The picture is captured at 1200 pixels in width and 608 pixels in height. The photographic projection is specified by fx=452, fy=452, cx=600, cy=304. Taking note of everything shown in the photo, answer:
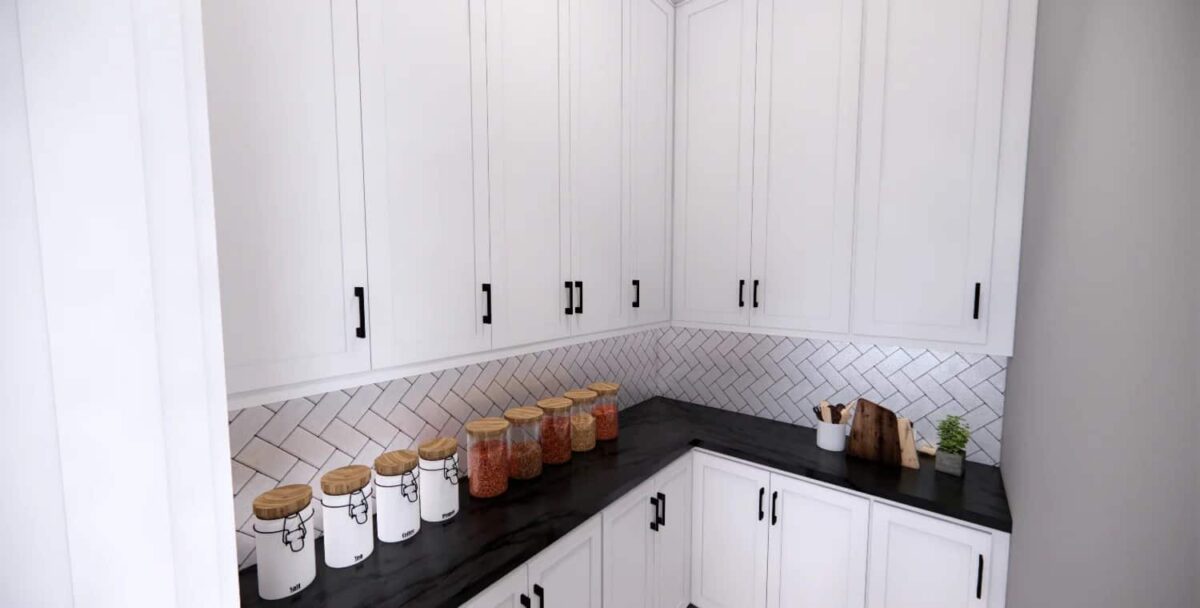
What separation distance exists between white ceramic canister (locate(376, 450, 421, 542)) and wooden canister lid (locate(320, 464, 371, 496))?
0.06 metres

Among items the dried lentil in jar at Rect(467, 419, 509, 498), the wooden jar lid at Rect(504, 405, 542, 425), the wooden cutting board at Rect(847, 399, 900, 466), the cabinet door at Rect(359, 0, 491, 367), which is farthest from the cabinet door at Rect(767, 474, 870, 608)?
the cabinet door at Rect(359, 0, 491, 367)

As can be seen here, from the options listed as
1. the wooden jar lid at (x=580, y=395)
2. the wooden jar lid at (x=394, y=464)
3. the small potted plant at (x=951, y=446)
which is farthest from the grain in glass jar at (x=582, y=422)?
the small potted plant at (x=951, y=446)

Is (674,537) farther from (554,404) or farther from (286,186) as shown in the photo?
(286,186)

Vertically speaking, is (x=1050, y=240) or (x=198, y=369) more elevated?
(x=1050, y=240)

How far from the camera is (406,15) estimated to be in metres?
1.23

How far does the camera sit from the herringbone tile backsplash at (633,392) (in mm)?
1291

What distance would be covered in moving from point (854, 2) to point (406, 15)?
1.71 metres

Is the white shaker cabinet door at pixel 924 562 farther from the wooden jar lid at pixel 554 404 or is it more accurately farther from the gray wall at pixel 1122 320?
the wooden jar lid at pixel 554 404

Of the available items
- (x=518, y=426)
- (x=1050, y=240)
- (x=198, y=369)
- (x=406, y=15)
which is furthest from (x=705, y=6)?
(x=198, y=369)

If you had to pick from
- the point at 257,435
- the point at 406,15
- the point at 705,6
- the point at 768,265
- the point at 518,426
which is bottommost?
the point at 518,426

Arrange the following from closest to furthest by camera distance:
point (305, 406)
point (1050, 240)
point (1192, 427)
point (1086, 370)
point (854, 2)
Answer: point (1192, 427) → point (1086, 370) → point (1050, 240) → point (305, 406) → point (854, 2)

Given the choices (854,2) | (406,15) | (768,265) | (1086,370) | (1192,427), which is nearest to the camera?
(1192,427)

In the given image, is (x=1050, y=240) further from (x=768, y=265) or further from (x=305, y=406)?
(x=305, y=406)

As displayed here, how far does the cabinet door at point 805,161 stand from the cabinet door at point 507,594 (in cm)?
147
